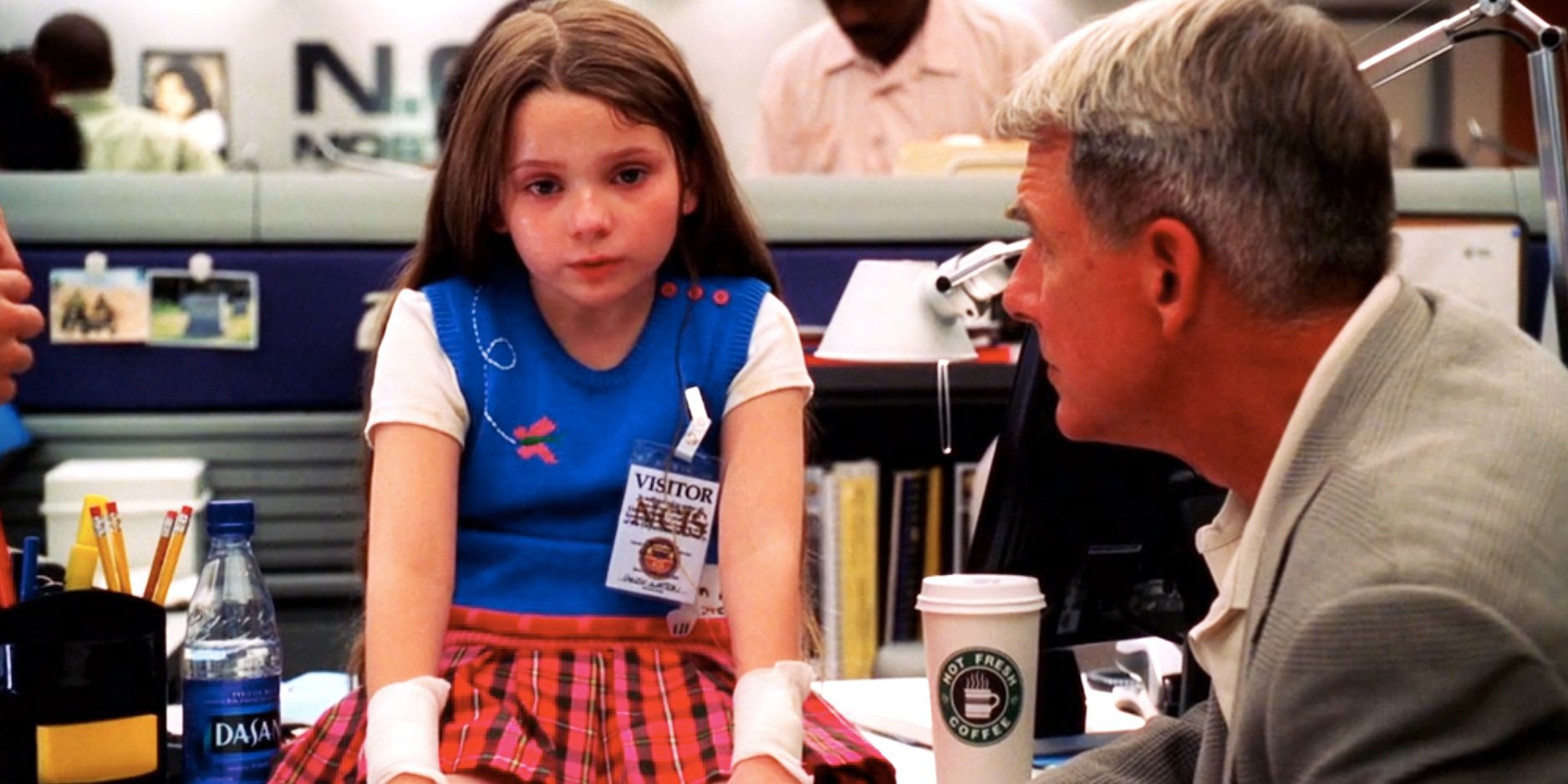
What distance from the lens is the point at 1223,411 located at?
107 cm

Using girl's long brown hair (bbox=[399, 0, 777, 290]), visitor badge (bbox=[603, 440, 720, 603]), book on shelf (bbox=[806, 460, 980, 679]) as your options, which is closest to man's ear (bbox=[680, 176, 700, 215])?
girl's long brown hair (bbox=[399, 0, 777, 290])

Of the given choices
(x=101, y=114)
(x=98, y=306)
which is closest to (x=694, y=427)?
(x=98, y=306)

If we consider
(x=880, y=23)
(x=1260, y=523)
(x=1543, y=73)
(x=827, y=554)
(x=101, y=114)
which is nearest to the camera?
(x=1260, y=523)

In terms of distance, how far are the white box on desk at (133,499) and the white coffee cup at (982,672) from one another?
1.45 meters

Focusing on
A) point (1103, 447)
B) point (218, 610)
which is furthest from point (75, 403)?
point (1103, 447)

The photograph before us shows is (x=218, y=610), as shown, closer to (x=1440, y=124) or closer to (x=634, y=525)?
(x=634, y=525)

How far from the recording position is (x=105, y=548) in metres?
1.41

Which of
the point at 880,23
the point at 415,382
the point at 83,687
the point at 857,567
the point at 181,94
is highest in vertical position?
the point at 181,94

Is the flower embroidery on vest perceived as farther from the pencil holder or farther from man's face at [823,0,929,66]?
man's face at [823,0,929,66]

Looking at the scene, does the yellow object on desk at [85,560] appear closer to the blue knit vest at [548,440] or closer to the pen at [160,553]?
the pen at [160,553]

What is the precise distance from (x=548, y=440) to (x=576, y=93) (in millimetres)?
284

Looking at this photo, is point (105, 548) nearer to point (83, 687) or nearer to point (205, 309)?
point (83, 687)

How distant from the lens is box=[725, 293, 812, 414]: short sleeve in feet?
4.98

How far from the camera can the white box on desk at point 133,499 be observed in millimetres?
2498
